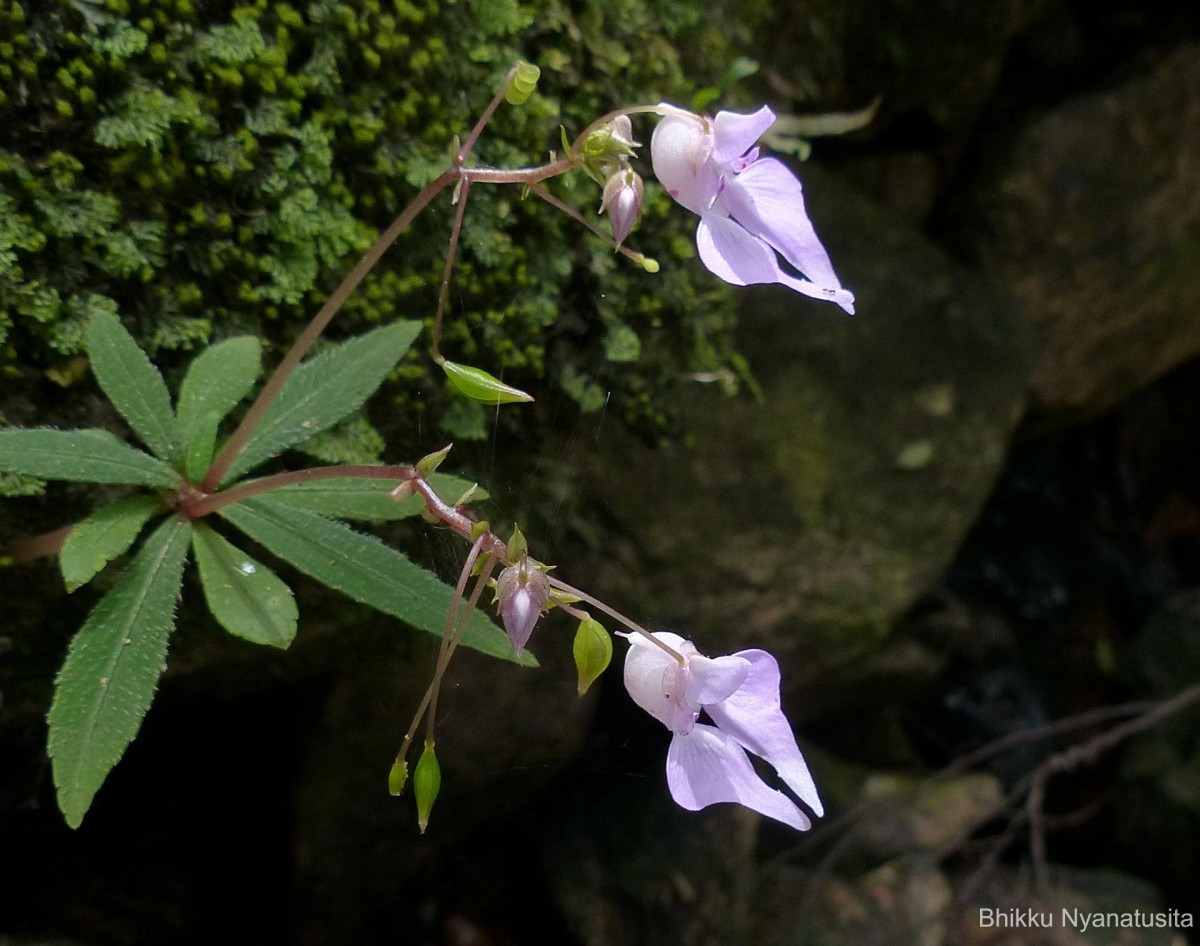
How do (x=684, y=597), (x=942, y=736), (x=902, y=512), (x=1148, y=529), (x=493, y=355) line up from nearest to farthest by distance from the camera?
(x=493, y=355) < (x=684, y=597) < (x=902, y=512) < (x=942, y=736) < (x=1148, y=529)

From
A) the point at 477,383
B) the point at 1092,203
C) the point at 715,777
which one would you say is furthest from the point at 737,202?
the point at 1092,203

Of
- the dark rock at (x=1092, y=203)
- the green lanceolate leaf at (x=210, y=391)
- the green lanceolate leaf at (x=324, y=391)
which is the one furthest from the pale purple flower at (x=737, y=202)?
the dark rock at (x=1092, y=203)

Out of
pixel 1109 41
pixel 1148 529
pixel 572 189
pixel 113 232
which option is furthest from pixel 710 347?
pixel 1148 529

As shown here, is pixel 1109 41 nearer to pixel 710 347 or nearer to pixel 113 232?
pixel 710 347

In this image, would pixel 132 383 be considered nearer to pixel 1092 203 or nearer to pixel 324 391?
pixel 324 391

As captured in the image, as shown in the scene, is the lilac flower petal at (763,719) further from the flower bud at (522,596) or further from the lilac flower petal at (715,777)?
the flower bud at (522,596)
